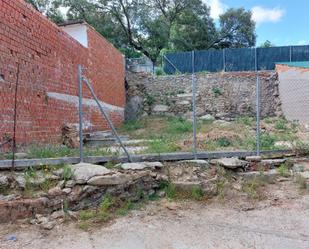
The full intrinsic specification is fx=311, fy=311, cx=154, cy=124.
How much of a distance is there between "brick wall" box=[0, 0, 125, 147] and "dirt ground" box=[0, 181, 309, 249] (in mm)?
→ 2645

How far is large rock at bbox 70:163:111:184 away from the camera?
4.61 meters

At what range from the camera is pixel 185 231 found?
13.3 feet

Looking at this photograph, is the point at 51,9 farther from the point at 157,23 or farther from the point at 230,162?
the point at 230,162

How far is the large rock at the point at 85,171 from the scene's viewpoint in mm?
4609

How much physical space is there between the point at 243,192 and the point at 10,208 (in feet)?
11.9

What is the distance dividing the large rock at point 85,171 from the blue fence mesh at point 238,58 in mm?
14803

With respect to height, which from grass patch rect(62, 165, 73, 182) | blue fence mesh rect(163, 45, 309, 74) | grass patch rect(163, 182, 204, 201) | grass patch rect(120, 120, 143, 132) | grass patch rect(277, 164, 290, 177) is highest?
blue fence mesh rect(163, 45, 309, 74)

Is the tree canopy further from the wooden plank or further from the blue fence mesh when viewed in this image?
the wooden plank

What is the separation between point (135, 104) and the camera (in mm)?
15984

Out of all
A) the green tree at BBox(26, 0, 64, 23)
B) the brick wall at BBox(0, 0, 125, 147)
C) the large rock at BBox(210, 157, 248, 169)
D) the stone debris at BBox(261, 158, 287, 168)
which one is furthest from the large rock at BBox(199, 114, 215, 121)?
the green tree at BBox(26, 0, 64, 23)

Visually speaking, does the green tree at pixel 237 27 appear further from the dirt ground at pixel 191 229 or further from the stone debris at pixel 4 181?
the stone debris at pixel 4 181

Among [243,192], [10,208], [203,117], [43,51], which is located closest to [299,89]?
[203,117]

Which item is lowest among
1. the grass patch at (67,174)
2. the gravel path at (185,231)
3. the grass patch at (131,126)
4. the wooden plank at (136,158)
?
the gravel path at (185,231)

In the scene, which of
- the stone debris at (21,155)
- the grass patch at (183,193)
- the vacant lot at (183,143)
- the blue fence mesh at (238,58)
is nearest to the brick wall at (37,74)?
the vacant lot at (183,143)
